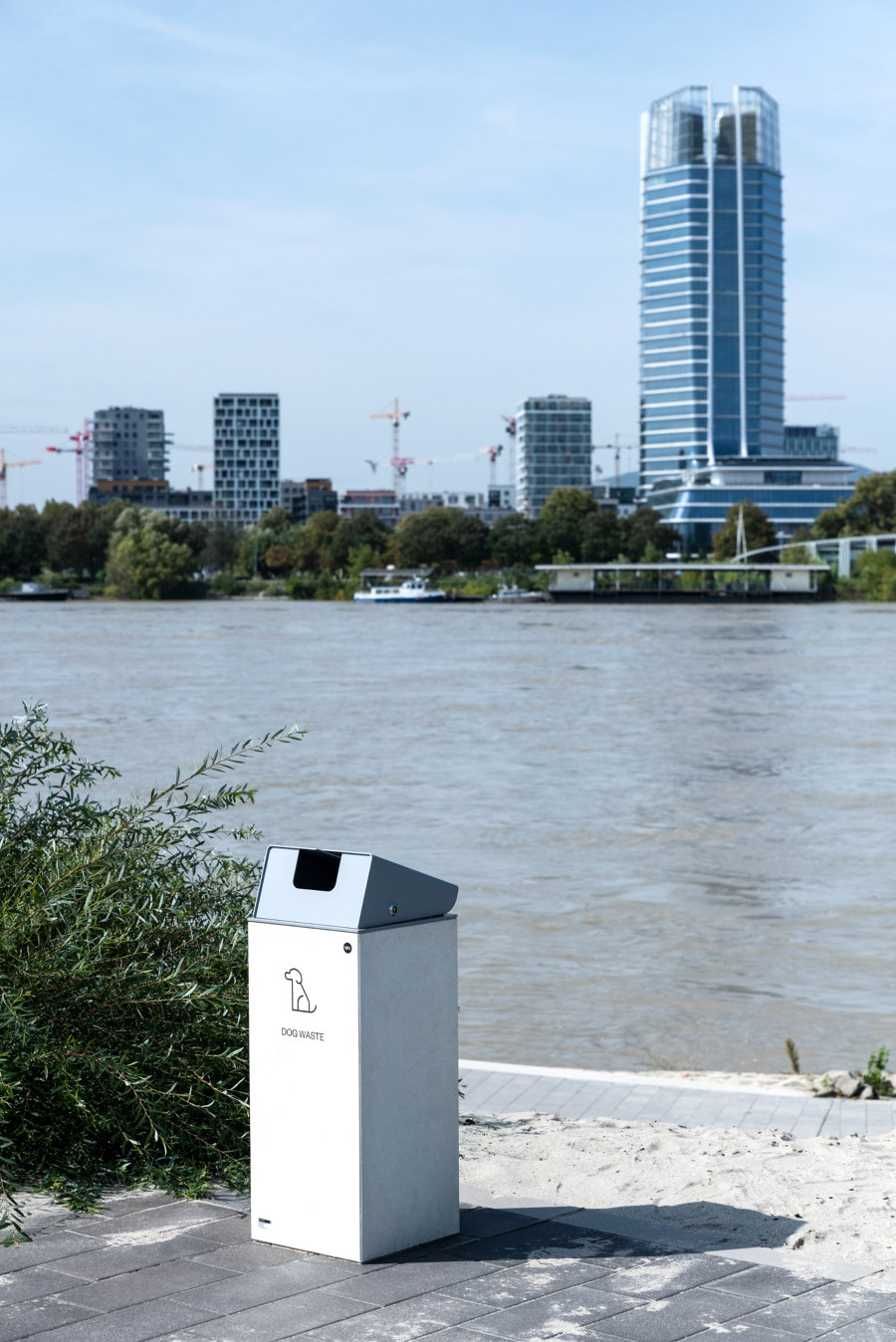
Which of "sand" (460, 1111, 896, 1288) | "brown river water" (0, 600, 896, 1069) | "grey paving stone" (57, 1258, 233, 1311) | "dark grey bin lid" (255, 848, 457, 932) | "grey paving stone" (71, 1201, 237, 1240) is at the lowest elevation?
"brown river water" (0, 600, 896, 1069)

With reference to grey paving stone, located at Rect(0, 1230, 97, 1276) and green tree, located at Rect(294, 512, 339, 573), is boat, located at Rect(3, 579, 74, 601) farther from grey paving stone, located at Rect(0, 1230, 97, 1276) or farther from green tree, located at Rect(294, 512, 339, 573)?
grey paving stone, located at Rect(0, 1230, 97, 1276)

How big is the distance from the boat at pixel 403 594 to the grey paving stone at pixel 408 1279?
452 ft

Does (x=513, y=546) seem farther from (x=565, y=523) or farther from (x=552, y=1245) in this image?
(x=552, y=1245)

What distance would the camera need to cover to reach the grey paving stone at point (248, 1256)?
13.7ft

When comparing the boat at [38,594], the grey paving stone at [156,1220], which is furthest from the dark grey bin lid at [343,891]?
the boat at [38,594]

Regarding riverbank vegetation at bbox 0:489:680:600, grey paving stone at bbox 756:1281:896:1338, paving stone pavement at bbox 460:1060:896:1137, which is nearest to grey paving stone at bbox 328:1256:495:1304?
grey paving stone at bbox 756:1281:896:1338

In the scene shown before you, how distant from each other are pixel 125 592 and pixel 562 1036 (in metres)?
137

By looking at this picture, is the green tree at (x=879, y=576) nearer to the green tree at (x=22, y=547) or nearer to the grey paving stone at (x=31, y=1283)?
the green tree at (x=22, y=547)

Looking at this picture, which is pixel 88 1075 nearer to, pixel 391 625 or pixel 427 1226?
pixel 427 1226

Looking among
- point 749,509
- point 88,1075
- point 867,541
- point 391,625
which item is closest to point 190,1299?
point 88,1075

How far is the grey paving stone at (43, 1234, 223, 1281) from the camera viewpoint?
4145mm

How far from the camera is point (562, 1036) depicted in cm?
1074

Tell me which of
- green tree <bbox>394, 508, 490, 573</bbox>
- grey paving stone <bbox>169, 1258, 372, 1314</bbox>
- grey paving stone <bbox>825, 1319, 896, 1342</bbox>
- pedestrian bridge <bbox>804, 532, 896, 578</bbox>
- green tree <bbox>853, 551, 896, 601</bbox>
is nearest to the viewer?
grey paving stone <bbox>825, 1319, 896, 1342</bbox>

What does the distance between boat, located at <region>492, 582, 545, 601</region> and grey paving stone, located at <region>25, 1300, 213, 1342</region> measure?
146 m
